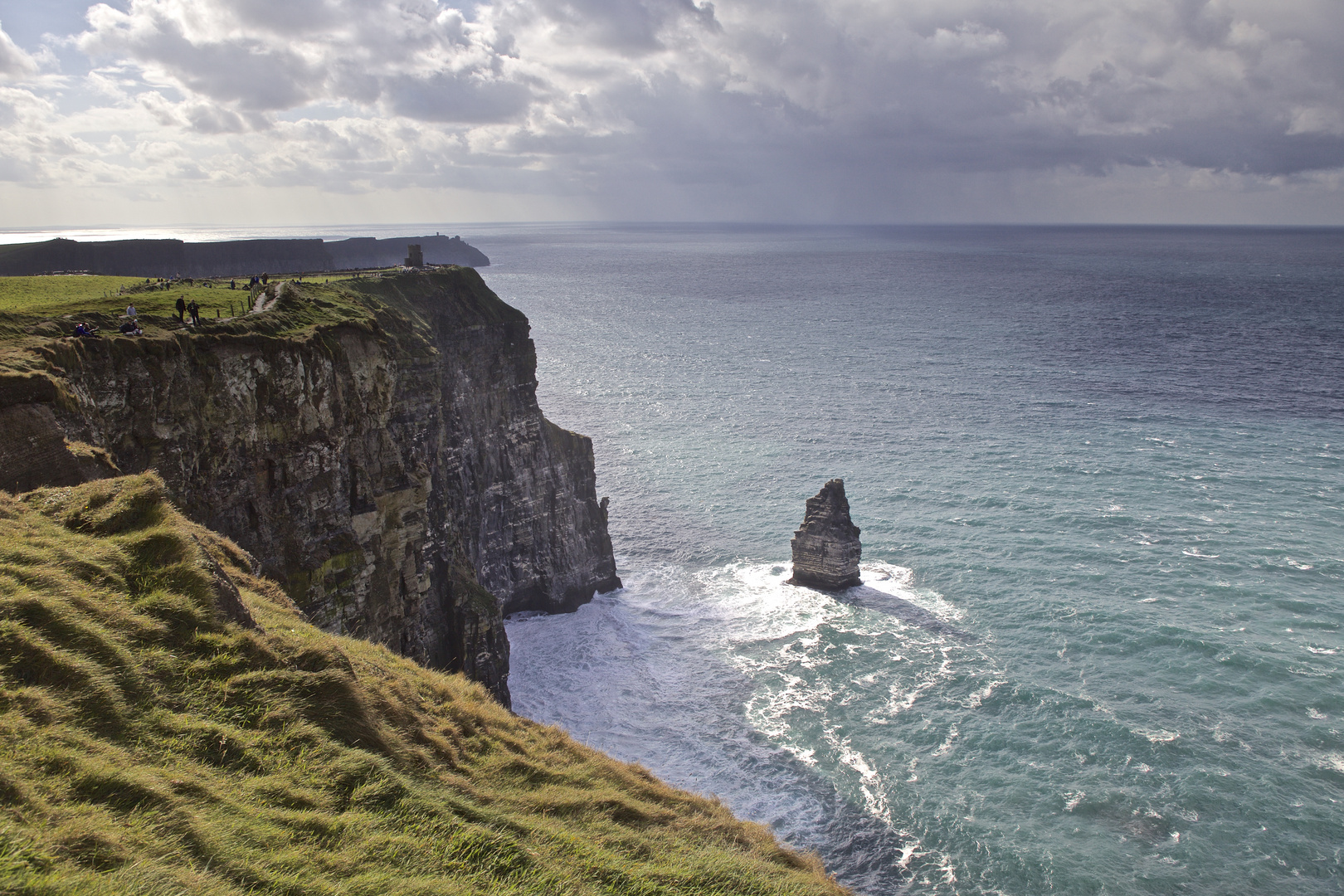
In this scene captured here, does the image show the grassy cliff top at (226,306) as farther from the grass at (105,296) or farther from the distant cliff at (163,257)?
the distant cliff at (163,257)

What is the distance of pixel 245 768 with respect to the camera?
50.2 ft

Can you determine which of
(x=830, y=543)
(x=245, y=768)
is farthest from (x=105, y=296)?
(x=830, y=543)

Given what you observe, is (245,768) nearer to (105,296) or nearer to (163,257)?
(105,296)

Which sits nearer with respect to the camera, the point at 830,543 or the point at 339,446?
the point at 339,446

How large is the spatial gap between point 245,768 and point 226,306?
32.8 m

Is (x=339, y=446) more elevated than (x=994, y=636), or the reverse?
(x=339, y=446)

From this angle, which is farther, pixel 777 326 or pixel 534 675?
pixel 777 326

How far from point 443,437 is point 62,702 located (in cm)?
3627

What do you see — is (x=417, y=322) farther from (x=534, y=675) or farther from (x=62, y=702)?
(x=62, y=702)

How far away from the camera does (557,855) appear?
1694 cm

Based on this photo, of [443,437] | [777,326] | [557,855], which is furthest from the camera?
[777,326]

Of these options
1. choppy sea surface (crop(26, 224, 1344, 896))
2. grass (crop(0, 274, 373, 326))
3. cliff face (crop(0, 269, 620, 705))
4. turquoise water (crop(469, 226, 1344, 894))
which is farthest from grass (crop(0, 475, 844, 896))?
turquoise water (crop(469, 226, 1344, 894))

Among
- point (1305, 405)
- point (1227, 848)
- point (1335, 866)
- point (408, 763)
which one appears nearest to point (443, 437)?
point (408, 763)

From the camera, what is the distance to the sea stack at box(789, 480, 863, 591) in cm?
6358
